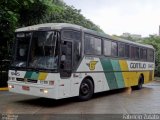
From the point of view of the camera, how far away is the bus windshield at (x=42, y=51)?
Result: 11.5 m

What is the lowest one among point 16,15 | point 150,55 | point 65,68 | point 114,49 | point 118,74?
point 118,74

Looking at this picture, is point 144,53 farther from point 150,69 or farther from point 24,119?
point 24,119

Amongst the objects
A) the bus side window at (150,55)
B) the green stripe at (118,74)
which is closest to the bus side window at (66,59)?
the green stripe at (118,74)

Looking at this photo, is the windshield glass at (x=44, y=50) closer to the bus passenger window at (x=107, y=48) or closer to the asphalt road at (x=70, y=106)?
A: the asphalt road at (x=70, y=106)

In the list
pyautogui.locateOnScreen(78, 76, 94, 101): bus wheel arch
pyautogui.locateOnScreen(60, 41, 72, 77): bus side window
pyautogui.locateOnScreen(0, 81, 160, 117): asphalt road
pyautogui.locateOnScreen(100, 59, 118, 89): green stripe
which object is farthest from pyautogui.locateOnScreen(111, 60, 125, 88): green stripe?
pyautogui.locateOnScreen(60, 41, 72, 77): bus side window

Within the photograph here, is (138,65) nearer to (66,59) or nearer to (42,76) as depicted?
(66,59)

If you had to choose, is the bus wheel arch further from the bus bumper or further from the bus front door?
the bus bumper

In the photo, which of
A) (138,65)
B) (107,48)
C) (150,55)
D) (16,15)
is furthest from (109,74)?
(150,55)

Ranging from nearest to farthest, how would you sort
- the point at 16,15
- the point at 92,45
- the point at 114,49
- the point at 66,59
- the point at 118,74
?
1. the point at 66,59
2. the point at 92,45
3. the point at 114,49
4. the point at 118,74
5. the point at 16,15

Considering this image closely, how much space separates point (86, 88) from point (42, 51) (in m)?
2.84

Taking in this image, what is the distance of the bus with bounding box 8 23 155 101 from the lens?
11484mm

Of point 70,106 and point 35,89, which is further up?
point 35,89

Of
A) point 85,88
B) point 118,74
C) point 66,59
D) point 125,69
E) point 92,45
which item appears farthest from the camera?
point 125,69

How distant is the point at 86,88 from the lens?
13.5 metres
